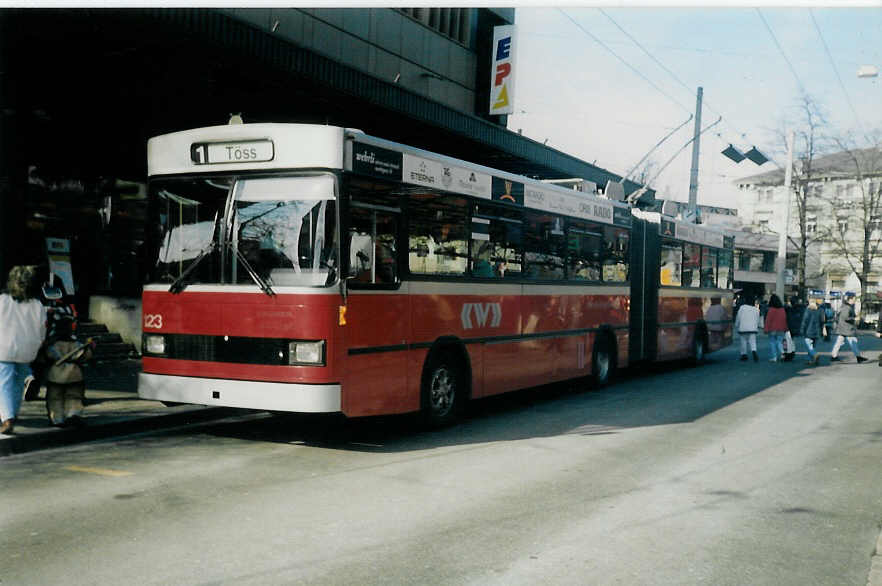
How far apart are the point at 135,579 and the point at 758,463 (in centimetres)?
598

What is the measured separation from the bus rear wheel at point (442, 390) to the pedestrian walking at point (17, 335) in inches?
155

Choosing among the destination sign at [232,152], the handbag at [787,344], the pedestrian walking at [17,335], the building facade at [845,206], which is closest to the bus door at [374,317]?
the destination sign at [232,152]

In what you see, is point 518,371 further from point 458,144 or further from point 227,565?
point 458,144

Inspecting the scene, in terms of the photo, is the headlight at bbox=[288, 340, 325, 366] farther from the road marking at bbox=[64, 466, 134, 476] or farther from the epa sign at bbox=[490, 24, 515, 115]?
the epa sign at bbox=[490, 24, 515, 115]

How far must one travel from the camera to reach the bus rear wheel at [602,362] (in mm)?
14195

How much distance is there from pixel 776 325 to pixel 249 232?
17.2m

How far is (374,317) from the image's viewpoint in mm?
8570

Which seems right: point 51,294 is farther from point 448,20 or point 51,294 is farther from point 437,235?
point 448,20

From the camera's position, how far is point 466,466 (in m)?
7.90

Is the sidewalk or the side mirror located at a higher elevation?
the side mirror

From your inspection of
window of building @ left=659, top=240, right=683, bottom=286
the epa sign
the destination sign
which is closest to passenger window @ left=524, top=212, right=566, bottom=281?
the destination sign

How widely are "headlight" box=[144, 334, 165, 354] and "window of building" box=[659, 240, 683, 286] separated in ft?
36.3

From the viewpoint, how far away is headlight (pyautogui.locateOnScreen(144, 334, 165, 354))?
8.66m

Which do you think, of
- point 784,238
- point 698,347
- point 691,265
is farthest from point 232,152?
point 784,238
